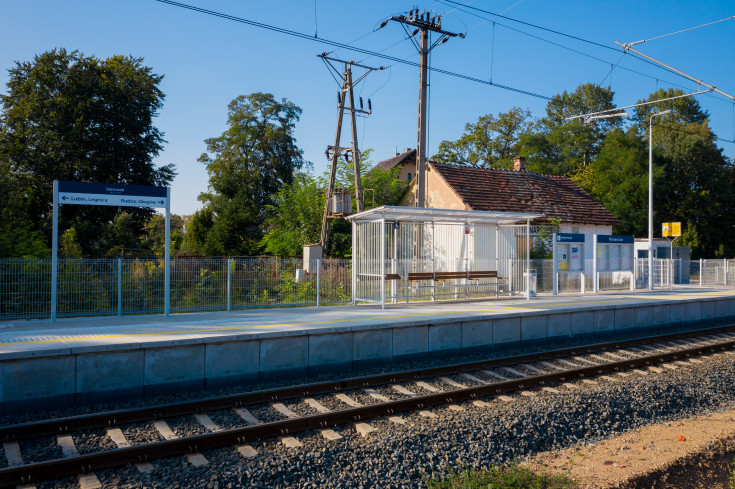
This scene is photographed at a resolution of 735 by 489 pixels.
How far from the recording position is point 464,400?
8305 millimetres

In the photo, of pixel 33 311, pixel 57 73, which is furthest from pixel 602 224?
pixel 57 73

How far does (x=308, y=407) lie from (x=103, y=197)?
733 centimetres

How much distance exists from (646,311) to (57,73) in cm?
3475

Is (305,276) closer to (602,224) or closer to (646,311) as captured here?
(646,311)

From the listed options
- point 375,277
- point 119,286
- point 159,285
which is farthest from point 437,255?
point 119,286

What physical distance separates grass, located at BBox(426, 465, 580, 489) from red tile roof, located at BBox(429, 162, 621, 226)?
21.7 meters

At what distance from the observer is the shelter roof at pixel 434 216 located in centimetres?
1433

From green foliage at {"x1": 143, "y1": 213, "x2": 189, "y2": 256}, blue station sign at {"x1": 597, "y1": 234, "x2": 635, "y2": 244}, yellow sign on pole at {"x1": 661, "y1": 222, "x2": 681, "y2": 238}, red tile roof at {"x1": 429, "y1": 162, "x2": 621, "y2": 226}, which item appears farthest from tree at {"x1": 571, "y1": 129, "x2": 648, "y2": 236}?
green foliage at {"x1": 143, "y1": 213, "x2": 189, "y2": 256}

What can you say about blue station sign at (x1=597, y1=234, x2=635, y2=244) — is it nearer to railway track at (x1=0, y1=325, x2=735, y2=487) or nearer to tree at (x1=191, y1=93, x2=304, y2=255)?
railway track at (x1=0, y1=325, x2=735, y2=487)

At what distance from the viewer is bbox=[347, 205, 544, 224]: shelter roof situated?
14.3 metres

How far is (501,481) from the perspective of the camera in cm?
541

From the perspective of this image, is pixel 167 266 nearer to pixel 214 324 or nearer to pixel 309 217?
pixel 214 324

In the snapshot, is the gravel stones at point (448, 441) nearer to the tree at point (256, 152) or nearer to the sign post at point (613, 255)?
the sign post at point (613, 255)

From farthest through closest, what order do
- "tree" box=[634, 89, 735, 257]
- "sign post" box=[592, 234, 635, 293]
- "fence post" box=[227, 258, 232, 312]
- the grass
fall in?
"tree" box=[634, 89, 735, 257] → "sign post" box=[592, 234, 635, 293] → "fence post" box=[227, 258, 232, 312] → the grass
